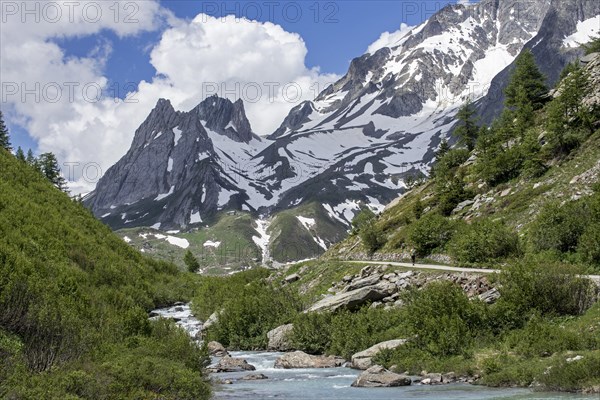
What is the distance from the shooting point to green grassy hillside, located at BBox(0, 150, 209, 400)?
22641 millimetres

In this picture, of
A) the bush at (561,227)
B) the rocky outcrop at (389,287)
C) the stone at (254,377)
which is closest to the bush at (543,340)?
the rocky outcrop at (389,287)

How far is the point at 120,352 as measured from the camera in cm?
2966

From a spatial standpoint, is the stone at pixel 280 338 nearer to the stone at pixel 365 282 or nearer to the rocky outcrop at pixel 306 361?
the rocky outcrop at pixel 306 361

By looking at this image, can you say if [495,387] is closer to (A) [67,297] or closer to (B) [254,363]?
(B) [254,363]

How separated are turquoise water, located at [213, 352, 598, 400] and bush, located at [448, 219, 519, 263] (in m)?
22.2

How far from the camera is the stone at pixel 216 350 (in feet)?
152

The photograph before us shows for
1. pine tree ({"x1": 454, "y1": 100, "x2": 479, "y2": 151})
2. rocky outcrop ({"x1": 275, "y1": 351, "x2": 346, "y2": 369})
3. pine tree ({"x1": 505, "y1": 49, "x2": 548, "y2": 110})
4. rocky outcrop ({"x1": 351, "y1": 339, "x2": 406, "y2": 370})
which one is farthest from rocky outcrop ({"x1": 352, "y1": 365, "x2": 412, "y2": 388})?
pine tree ({"x1": 454, "y1": 100, "x2": 479, "y2": 151})

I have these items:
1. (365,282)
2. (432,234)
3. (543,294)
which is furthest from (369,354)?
(432,234)

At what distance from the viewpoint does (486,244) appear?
173 ft

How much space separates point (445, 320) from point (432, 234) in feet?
106

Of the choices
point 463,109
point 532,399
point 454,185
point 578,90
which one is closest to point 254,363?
point 532,399

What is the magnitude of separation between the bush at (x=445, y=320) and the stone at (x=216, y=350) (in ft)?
57.2

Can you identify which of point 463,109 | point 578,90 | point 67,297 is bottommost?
point 67,297

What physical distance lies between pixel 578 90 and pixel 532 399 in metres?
59.5
